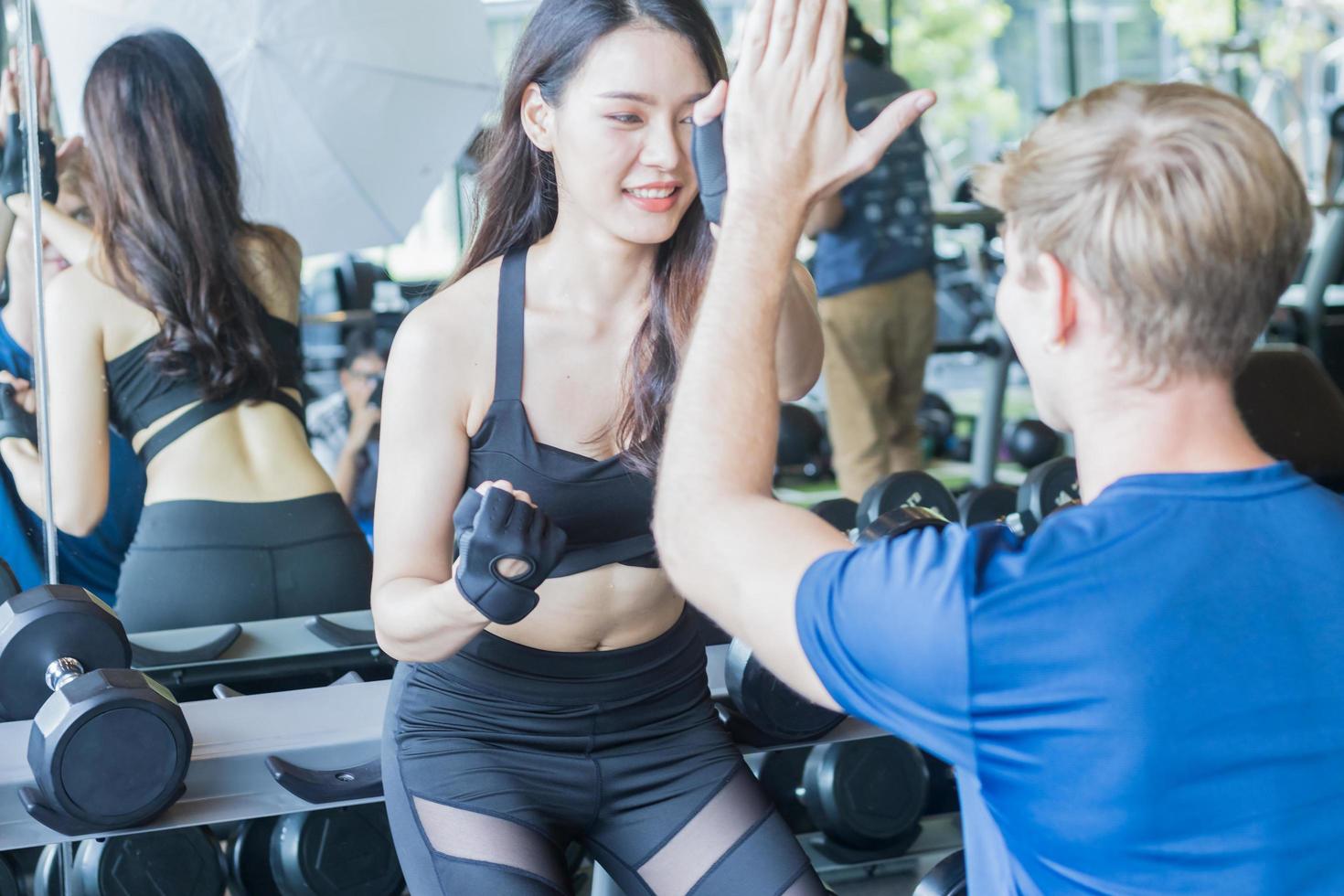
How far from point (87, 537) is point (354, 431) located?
770 mm

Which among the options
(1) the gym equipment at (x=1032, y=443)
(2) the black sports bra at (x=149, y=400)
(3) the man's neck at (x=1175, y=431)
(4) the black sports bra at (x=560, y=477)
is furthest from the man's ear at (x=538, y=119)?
(1) the gym equipment at (x=1032, y=443)

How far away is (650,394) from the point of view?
1.75 m

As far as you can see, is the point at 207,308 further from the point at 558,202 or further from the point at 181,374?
the point at 558,202

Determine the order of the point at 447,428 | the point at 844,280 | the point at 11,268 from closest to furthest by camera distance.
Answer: the point at 447,428
the point at 11,268
the point at 844,280

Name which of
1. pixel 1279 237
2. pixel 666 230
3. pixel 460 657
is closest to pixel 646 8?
pixel 666 230

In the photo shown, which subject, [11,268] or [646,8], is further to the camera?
[11,268]

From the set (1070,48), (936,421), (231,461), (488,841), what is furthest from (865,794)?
(1070,48)

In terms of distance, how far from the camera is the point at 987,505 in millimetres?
3059

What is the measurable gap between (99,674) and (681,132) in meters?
0.99

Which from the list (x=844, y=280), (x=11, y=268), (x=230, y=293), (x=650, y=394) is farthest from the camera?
(x=844, y=280)

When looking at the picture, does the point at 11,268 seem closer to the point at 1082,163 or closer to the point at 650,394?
the point at 650,394

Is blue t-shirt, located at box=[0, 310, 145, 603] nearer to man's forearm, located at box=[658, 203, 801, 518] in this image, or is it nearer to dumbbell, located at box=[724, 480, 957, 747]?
dumbbell, located at box=[724, 480, 957, 747]

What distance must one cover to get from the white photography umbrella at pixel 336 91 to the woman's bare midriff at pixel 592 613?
1.65m

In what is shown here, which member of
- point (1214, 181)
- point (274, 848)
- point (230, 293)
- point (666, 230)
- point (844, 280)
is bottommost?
point (274, 848)
